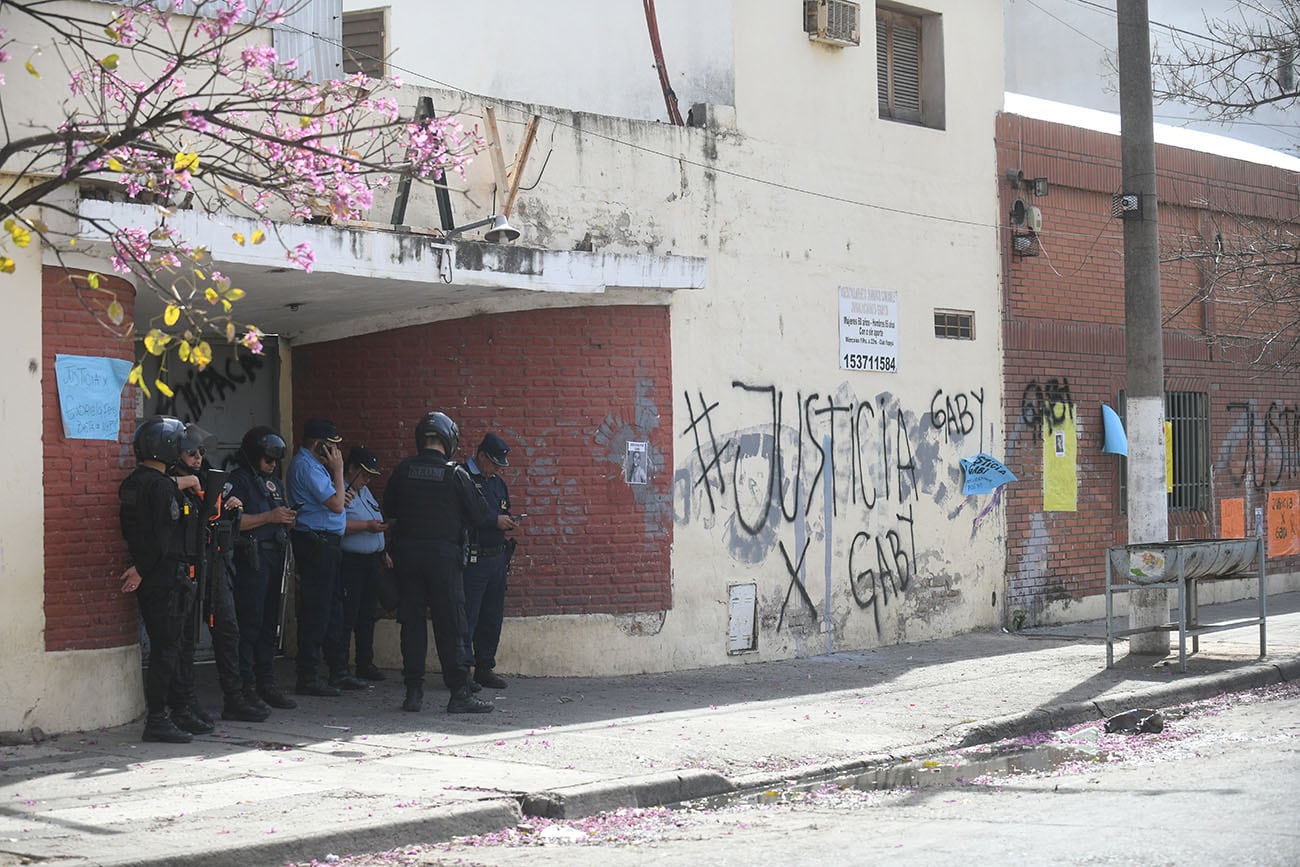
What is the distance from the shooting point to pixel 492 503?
10.8 meters

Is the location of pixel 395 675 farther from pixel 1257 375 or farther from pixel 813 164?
pixel 1257 375

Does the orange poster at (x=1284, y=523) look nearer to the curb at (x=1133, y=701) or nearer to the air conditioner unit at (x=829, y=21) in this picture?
the curb at (x=1133, y=701)

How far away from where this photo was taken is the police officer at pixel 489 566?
35.0 ft

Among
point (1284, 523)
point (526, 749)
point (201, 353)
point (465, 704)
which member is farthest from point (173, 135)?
point (1284, 523)

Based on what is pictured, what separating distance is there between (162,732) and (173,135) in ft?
11.6

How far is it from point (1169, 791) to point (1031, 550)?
8138mm

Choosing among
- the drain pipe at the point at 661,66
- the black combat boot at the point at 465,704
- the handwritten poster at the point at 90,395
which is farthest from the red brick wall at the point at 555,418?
the handwritten poster at the point at 90,395

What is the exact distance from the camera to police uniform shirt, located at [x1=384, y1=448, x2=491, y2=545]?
9773 mm

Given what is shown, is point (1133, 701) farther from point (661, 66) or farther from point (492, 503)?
point (661, 66)

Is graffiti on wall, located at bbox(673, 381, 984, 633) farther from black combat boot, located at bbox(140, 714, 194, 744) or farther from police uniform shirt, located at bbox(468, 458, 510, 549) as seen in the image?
black combat boot, located at bbox(140, 714, 194, 744)

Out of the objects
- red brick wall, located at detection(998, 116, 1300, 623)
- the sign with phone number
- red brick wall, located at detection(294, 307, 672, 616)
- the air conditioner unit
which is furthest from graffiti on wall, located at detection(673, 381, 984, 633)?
the air conditioner unit

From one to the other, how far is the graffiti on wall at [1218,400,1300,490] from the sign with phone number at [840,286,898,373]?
246 inches

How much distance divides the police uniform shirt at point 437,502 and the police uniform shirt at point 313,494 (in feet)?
2.19

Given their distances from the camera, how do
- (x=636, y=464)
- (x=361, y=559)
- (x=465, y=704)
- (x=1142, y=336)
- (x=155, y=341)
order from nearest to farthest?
1. (x=155, y=341)
2. (x=465, y=704)
3. (x=361, y=559)
4. (x=636, y=464)
5. (x=1142, y=336)
